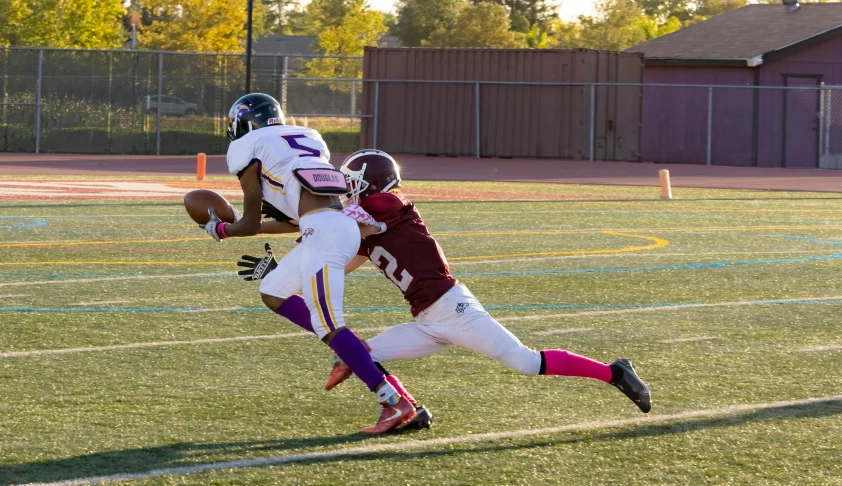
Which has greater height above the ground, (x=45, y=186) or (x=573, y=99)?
(x=573, y=99)

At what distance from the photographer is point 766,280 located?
1112 cm

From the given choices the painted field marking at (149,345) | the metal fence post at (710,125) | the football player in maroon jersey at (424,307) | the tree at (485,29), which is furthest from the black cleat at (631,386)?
the tree at (485,29)

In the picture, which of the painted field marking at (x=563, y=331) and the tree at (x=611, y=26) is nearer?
the painted field marking at (x=563, y=331)

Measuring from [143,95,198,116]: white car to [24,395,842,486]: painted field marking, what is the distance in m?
27.5

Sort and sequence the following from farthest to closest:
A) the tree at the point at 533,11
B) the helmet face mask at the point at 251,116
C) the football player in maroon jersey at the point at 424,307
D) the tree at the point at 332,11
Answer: the tree at the point at 533,11 < the tree at the point at 332,11 < the helmet face mask at the point at 251,116 < the football player in maroon jersey at the point at 424,307

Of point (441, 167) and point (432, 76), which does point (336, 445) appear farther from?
point (432, 76)

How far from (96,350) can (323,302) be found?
2.42 m

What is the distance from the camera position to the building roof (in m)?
33.5

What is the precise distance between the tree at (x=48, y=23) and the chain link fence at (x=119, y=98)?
17.2m

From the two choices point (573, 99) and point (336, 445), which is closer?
point (336, 445)

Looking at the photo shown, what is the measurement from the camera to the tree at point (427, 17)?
7250 cm

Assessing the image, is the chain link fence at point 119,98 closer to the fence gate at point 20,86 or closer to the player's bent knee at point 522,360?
the fence gate at point 20,86

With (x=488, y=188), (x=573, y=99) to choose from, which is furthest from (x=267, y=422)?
(x=573, y=99)

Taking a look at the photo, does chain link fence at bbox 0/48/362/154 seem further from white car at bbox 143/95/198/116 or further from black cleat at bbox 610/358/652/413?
black cleat at bbox 610/358/652/413
